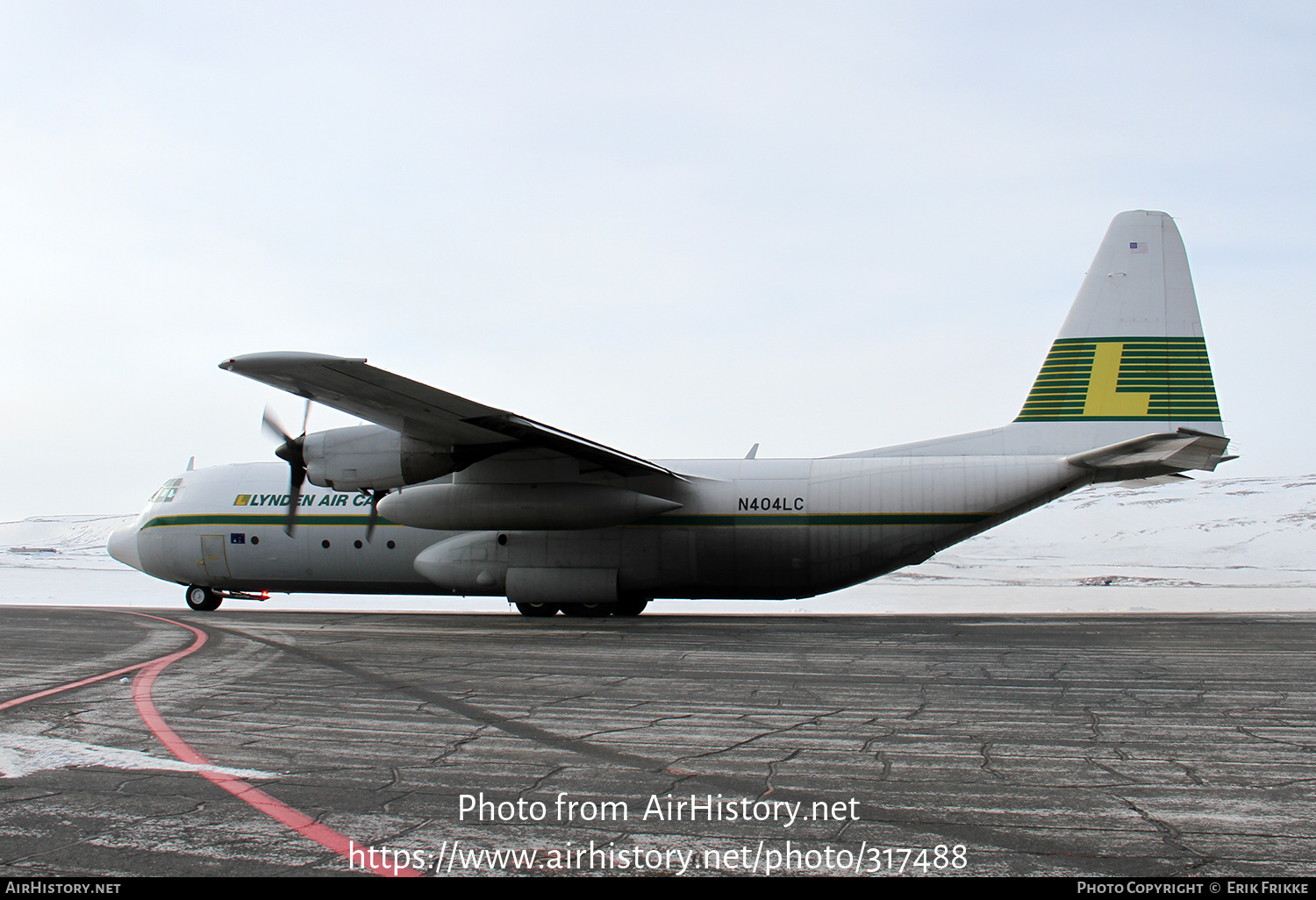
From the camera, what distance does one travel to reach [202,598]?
72.6ft

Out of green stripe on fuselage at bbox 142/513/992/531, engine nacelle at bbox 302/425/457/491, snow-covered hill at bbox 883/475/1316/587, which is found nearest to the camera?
engine nacelle at bbox 302/425/457/491

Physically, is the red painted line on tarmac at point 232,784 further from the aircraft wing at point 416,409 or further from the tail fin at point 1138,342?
the tail fin at point 1138,342

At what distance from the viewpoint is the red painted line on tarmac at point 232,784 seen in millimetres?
4105

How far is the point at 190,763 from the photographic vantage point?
5.91 meters

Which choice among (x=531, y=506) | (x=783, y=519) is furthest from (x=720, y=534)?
(x=531, y=506)

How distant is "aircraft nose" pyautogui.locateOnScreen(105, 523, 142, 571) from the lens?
74.4 feet

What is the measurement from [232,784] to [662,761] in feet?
8.86

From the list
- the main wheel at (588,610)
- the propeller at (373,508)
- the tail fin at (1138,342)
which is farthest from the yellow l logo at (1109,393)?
the propeller at (373,508)

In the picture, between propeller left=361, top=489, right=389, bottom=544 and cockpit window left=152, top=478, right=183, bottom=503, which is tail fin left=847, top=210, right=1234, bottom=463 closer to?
propeller left=361, top=489, right=389, bottom=544

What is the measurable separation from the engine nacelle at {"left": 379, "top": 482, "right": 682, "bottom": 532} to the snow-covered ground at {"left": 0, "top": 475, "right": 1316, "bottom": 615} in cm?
709

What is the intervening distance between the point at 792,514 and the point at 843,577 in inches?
65.0

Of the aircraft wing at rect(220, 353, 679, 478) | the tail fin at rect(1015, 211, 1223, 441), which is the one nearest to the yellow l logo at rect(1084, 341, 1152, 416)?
the tail fin at rect(1015, 211, 1223, 441)

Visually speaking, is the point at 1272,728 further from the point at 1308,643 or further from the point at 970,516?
Result: the point at 970,516

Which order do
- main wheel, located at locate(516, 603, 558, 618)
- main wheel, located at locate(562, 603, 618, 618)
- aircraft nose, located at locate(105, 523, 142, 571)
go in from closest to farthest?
main wheel, located at locate(562, 603, 618, 618)
main wheel, located at locate(516, 603, 558, 618)
aircraft nose, located at locate(105, 523, 142, 571)
